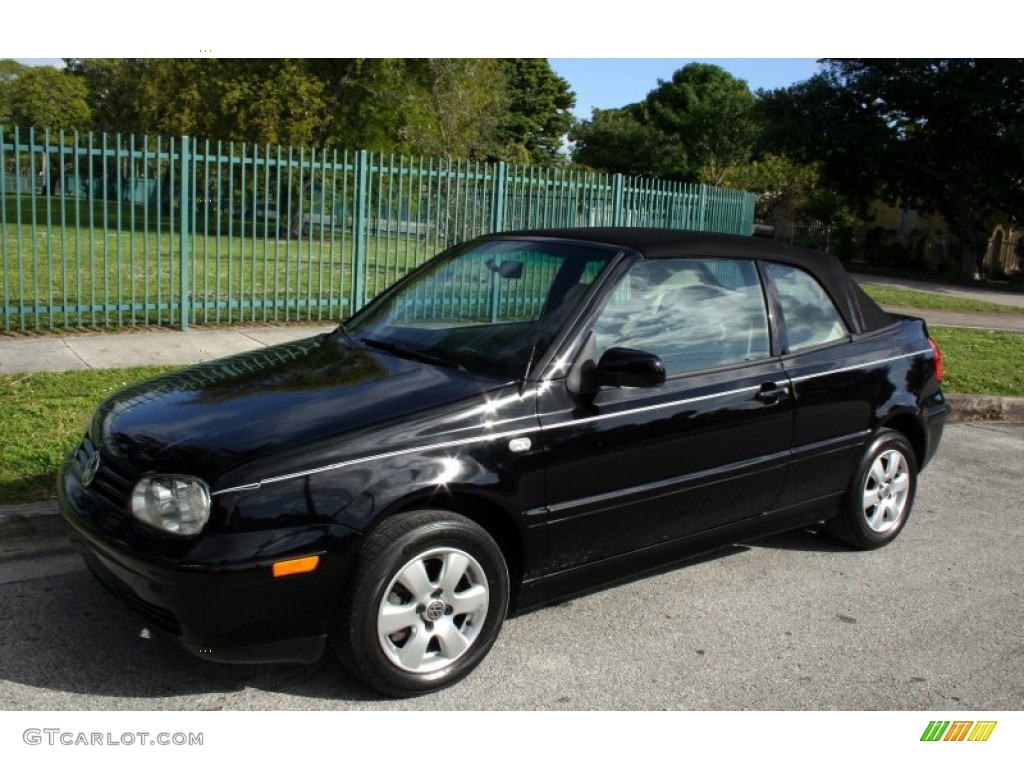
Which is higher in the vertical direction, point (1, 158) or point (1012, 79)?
point (1012, 79)

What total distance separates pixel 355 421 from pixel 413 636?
2.56ft

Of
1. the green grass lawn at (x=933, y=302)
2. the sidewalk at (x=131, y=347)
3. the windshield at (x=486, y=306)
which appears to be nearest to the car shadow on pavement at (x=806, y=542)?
the windshield at (x=486, y=306)

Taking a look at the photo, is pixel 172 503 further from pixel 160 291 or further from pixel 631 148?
pixel 631 148

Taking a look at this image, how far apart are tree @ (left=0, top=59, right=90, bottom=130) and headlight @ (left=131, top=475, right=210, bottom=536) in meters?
58.6

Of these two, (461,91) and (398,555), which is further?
(461,91)

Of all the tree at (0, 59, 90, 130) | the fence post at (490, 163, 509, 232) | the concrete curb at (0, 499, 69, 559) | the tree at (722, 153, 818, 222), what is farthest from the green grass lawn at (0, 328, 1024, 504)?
the tree at (0, 59, 90, 130)

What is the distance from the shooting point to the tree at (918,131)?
28.5m

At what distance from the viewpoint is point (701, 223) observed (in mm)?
15422

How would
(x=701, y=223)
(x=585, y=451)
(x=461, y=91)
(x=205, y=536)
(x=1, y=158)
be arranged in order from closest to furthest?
1. (x=205, y=536)
2. (x=585, y=451)
3. (x=1, y=158)
4. (x=701, y=223)
5. (x=461, y=91)

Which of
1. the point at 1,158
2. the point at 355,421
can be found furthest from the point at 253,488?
the point at 1,158

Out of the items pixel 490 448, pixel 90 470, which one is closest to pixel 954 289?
pixel 490 448

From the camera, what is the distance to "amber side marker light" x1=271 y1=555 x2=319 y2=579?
3.00 metres

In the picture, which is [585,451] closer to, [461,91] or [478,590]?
[478,590]
